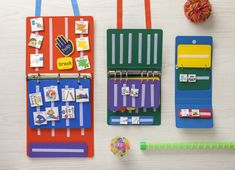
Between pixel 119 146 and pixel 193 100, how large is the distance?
35 cm

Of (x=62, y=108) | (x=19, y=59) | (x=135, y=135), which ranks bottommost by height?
(x=135, y=135)

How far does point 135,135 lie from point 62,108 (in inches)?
12.4

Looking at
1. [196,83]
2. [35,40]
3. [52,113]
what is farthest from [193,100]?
[35,40]

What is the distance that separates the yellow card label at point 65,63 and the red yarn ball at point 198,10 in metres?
0.50

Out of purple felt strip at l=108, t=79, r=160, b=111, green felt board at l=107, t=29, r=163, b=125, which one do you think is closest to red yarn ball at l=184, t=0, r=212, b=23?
green felt board at l=107, t=29, r=163, b=125

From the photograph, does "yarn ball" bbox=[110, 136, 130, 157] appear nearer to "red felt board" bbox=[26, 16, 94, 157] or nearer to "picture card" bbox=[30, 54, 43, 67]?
"red felt board" bbox=[26, 16, 94, 157]

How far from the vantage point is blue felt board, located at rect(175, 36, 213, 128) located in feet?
4.07

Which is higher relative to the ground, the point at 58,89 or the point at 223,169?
the point at 58,89

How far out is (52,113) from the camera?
124 centimetres

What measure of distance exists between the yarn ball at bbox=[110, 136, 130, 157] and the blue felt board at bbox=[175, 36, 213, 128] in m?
0.22

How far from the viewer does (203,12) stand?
121 centimetres

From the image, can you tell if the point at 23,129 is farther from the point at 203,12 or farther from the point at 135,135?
the point at 203,12

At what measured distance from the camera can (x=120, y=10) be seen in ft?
4.08

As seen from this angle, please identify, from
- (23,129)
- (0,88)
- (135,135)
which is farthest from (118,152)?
(0,88)
